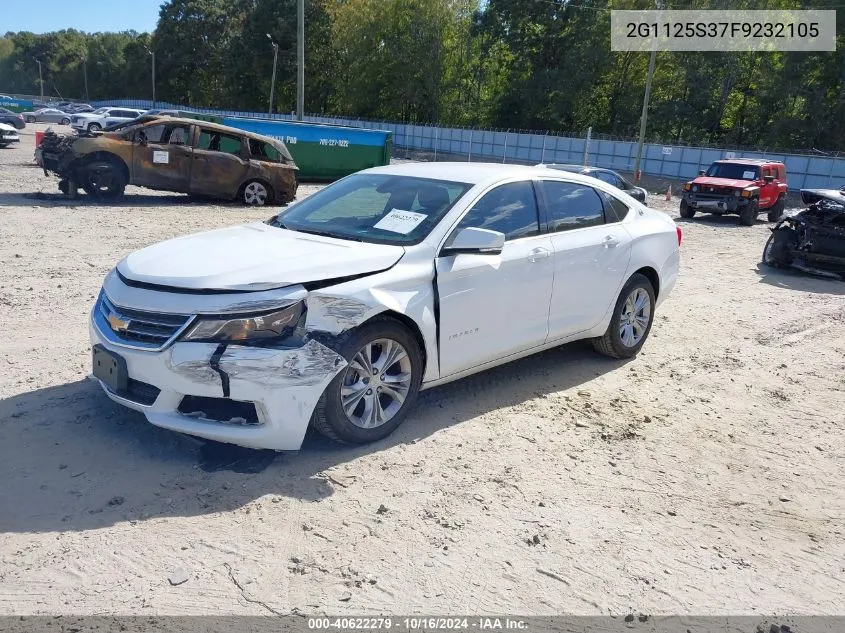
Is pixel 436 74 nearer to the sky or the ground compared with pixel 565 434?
nearer to the sky

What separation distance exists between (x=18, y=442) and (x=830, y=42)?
46012 millimetres

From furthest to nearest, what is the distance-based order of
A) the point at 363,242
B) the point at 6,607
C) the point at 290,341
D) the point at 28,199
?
the point at 28,199, the point at 363,242, the point at 290,341, the point at 6,607

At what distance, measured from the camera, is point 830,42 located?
130 feet

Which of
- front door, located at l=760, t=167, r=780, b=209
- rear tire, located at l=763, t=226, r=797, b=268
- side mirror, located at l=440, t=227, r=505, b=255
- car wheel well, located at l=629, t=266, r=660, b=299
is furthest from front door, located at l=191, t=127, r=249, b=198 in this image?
front door, located at l=760, t=167, r=780, b=209

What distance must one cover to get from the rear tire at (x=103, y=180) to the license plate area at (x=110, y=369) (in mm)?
11808

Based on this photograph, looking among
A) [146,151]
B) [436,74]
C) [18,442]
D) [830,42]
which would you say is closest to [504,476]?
[18,442]

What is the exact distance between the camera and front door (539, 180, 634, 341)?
5.38 m

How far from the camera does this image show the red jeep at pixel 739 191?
19.7m

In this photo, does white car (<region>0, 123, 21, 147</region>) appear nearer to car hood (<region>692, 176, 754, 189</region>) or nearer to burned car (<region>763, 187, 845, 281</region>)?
car hood (<region>692, 176, 754, 189</region>)

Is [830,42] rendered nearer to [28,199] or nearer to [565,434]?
[28,199]

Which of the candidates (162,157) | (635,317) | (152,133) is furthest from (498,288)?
(152,133)

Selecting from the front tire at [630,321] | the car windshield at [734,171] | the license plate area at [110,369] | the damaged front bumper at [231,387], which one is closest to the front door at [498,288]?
the damaged front bumper at [231,387]

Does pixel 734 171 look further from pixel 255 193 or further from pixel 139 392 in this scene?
pixel 139 392

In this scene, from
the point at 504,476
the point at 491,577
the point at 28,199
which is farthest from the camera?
the point at 28,199
